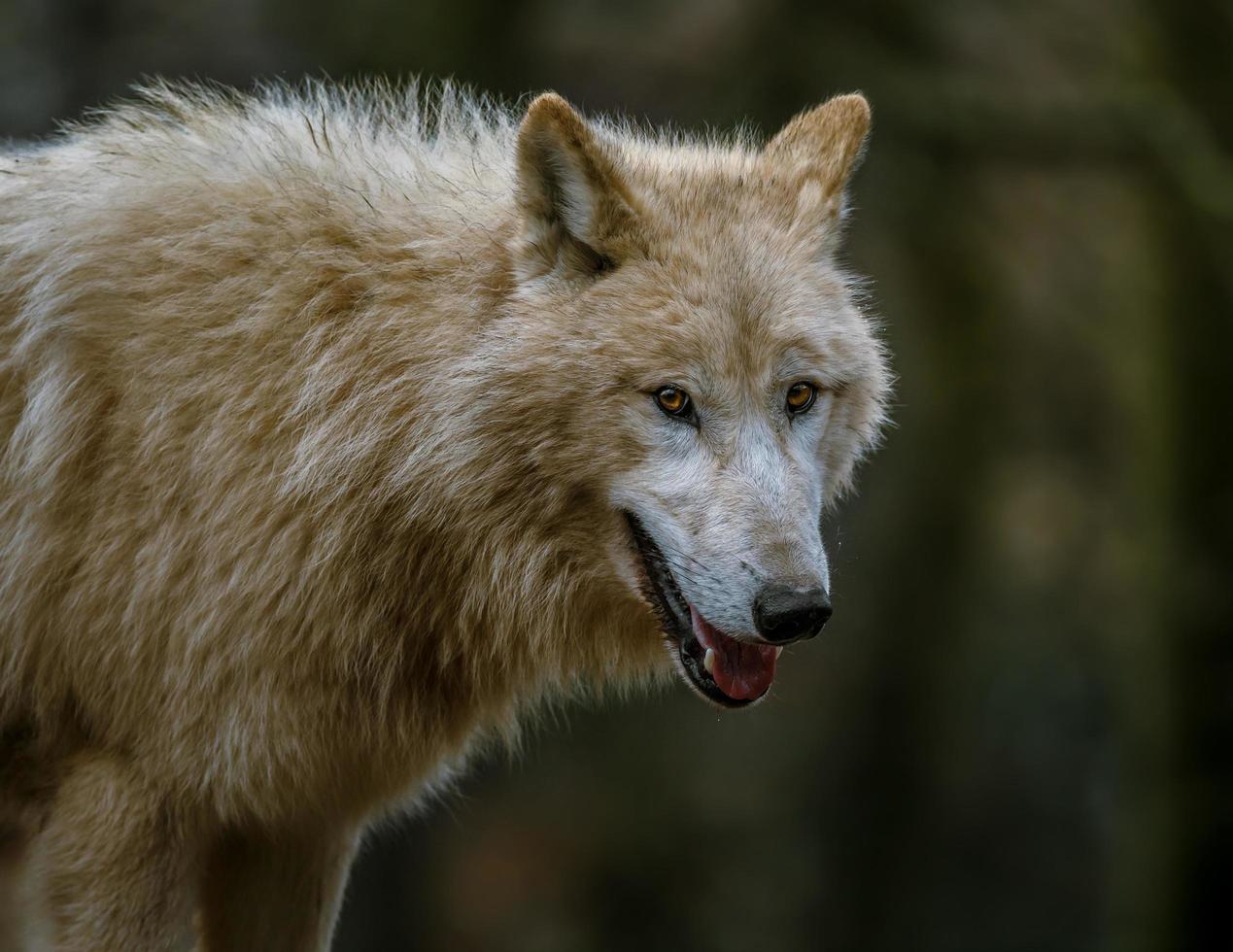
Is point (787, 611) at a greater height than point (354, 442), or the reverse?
point (354, 442)

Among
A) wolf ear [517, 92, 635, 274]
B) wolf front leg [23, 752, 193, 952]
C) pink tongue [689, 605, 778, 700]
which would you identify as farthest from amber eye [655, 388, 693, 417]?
wolf front leg [23, 752, 193, 952]

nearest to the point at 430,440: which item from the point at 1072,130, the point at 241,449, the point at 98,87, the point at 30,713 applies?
the point at 241,449

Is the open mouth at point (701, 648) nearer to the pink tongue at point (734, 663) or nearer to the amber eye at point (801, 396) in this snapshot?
the pink tongue at point (734, 663)

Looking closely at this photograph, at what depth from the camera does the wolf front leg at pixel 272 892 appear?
5.08 m

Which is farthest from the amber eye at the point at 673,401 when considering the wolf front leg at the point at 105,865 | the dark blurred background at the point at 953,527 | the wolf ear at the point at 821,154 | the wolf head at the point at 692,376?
the dark blurred background at the point at 953,527

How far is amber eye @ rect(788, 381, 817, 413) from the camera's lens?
426 cm

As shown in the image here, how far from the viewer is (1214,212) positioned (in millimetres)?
11266

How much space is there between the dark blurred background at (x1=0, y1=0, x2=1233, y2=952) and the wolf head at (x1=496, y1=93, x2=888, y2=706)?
6503 millimetres

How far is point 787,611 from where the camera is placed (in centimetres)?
387

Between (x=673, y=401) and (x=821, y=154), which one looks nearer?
(x=673, y=401)

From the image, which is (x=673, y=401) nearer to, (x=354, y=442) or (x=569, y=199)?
(x=569, y=199)

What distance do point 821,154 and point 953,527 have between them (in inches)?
276

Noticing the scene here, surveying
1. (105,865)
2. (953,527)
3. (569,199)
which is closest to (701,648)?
(569,199)

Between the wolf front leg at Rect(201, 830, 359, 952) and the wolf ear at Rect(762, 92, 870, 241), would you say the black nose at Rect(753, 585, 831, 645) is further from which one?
the wolf front leg at Rect(201, 830, 359, 952)
